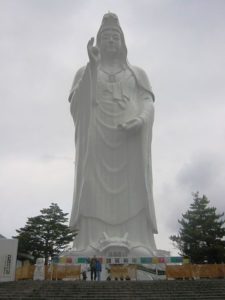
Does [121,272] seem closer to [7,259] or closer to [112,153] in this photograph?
[7,259]

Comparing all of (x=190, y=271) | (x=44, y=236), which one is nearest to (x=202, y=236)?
(x=44, y=236)

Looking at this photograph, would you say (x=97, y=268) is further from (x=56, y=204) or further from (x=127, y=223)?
(x=56, y=204)

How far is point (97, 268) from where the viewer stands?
14.1m

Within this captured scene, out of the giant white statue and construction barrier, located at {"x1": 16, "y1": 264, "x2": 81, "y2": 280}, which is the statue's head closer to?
A: the giant white statue

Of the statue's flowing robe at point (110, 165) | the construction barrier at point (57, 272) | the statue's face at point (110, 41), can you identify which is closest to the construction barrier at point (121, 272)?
the construction barrier at point (57, 272)

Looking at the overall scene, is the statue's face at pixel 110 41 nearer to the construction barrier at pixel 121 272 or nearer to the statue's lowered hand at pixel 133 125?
the statue's lowered hand at pixel 133 125

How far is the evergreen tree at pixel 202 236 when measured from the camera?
27.6 m

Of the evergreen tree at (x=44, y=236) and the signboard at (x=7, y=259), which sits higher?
the evergreen tree at (x=44, y=236)

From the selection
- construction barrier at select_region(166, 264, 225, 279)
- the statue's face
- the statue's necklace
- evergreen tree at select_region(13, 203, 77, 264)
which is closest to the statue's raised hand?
the statue's necklace

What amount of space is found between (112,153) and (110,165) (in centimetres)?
58

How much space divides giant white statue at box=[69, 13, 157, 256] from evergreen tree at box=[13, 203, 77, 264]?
914 cm

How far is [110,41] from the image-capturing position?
69.0ft

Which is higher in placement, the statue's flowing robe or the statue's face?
the statue's face

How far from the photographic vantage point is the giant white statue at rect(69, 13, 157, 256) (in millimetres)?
18484
